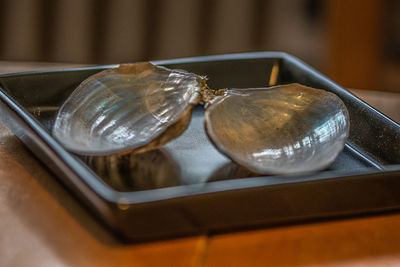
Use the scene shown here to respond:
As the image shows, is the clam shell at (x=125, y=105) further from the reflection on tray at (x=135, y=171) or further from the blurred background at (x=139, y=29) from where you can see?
the blurred background at (x=139, y=29)

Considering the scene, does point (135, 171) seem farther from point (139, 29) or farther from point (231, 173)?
point (139, 29)

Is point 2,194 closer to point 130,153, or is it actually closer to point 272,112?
point 130,153

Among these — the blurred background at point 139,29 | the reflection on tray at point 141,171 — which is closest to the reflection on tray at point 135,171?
the reflection on tray at point 141,171

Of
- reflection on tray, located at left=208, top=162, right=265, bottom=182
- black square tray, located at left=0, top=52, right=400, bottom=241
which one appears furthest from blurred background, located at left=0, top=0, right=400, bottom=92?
reflection on tray, located at left=208, top=162, right=265, bottom=182

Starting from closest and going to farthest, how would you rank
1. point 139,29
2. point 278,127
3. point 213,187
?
point 213,187, point 278,127, point 139,29

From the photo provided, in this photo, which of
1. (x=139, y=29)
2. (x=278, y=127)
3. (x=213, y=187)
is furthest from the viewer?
(x=139, y=29)

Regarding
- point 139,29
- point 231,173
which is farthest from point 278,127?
point 139,29

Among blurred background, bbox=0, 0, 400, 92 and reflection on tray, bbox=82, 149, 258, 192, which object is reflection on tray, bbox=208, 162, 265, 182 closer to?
reflection on tray, bbox=82, 149, 258, 192
